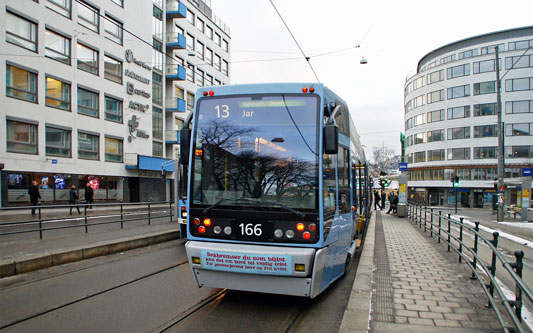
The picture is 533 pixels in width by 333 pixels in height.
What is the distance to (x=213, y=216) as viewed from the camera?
4.84 meters

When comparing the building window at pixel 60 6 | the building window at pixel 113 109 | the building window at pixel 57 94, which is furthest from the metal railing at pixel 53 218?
the building window at pixel 60 6

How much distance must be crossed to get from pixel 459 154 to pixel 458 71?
1209 centimetres

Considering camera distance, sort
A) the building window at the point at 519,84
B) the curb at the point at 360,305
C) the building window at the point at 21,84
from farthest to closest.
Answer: the building window at the point at 519,84 → the building window at the point at 21,84 → the curb at the point at 360,305

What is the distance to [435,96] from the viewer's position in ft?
189

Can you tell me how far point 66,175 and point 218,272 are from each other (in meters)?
23.5

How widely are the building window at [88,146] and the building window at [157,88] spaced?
9.69m

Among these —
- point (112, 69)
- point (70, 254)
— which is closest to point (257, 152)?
point (70, 254)

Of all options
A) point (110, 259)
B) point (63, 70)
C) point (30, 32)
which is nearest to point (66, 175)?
point (63, 70)

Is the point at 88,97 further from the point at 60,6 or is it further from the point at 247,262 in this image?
the point at 247,262

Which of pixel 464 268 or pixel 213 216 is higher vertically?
pixel 213 216

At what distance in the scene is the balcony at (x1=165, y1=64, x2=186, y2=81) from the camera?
3709 centimetres

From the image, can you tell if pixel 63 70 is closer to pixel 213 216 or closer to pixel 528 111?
pixel 213 216

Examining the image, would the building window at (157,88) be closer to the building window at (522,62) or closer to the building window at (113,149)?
the building window at (113,149)

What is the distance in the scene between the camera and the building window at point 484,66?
5150 centimetres
